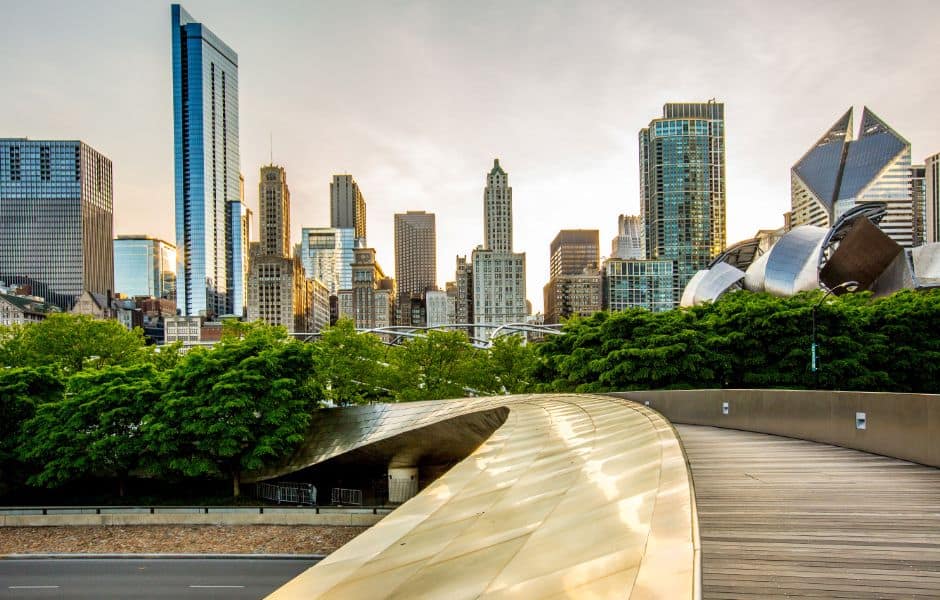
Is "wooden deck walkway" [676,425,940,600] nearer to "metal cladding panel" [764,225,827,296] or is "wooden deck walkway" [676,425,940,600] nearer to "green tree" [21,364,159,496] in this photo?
"green tree" [21,364,159,496]

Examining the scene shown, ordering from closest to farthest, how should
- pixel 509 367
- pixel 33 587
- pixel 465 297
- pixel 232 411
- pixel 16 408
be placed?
1. pixel 33 587
2. pixel 232 411
3. pixel 16 408
4. pixel 509 367
5. pixel 465 297

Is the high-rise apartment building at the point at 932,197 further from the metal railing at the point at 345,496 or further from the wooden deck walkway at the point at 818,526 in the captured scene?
the wooden deck walkway at the point at 818,526

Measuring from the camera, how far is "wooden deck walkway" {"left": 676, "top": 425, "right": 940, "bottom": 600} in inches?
179

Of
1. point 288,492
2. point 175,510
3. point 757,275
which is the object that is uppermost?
point 757,275

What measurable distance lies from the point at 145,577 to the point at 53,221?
7785 inches

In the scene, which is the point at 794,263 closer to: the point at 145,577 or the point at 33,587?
the point at 145,577

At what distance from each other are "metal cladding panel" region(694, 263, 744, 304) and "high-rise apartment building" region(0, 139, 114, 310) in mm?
170656

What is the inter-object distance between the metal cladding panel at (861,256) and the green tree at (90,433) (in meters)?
57.3

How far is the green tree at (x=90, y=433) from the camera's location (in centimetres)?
2455

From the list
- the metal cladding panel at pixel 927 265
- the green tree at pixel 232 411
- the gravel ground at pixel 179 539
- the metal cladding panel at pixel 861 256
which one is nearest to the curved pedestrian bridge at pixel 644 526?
the gravel ground at pixel 179 539

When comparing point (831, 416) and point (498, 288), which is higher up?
point (498, 288)

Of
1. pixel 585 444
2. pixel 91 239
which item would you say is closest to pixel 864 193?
pixel 585 444

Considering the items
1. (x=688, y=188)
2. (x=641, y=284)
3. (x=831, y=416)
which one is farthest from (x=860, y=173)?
(x=831, y=416)

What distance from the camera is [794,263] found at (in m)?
58.3
